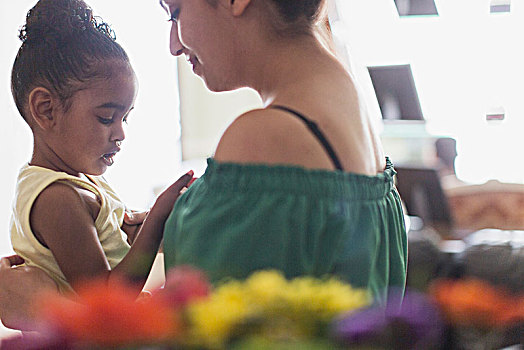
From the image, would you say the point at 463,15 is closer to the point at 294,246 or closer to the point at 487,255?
the point at 487,255

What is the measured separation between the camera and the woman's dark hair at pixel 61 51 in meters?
1.07

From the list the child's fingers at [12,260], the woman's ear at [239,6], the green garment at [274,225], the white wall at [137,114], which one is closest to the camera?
the green garment at [274,225]

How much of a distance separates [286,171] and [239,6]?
217 mm

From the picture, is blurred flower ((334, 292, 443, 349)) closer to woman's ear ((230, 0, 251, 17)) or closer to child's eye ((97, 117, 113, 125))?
woman's ear ((230, 0, 251, 17))

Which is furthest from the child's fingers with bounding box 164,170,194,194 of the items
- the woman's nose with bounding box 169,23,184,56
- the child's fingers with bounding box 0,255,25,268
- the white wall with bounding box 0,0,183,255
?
the white wall with bounding box 0,0,183,255

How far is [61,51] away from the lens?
3.56 ft

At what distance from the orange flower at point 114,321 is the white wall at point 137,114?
2.36 metres

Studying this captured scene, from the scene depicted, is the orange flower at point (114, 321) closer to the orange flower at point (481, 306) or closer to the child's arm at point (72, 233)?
the orange flower at point (481, 306)

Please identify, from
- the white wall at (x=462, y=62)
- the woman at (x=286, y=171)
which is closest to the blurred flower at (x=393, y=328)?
the woman at (x=286, y=171)

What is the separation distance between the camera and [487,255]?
2.90 ft

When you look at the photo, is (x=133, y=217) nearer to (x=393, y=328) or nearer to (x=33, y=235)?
(x=33, y=235)

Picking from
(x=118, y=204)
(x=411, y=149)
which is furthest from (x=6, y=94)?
(x=411, y=149)

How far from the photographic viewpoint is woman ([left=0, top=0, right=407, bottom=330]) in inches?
23.3

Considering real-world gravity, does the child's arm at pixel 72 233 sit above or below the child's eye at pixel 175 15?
below
